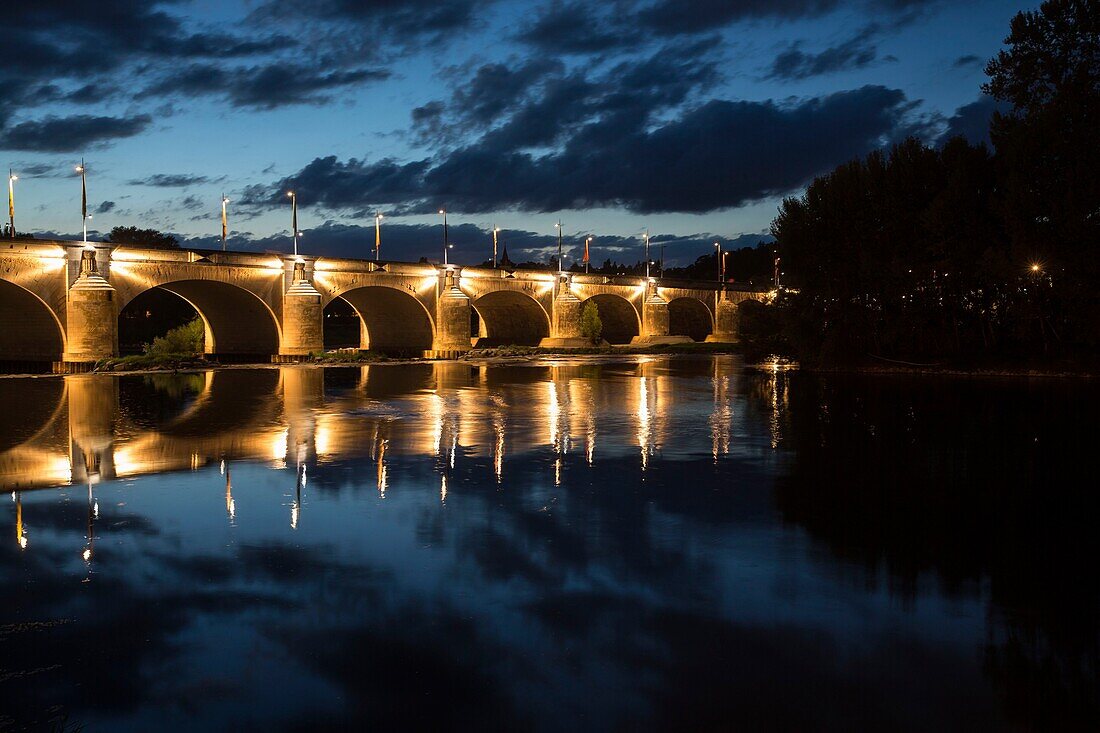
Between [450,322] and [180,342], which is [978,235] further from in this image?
[180,342]

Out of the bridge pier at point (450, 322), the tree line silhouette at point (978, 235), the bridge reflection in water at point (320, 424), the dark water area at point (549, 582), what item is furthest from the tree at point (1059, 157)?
the bridge pier at point (450, 322)

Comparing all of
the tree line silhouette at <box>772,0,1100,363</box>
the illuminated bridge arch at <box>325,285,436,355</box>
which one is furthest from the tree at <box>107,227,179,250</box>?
the tree line silhouette at <box>772,0,1100,363</box>

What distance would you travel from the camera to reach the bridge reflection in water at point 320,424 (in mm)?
15688

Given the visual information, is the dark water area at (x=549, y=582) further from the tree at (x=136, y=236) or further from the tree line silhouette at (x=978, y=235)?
the tree at (x=136, y=236)

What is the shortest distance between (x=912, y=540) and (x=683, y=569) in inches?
117

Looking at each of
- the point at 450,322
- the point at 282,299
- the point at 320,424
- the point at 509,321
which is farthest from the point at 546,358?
the point at 320,424

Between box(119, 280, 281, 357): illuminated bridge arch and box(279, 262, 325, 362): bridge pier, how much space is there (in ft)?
4.67

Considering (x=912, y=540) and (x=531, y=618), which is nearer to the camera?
(x=531, y=618)

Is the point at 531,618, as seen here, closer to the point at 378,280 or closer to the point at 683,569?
the point at 683,569

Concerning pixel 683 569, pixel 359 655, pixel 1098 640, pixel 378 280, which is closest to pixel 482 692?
pixel 359 655

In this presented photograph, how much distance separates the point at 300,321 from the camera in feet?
186

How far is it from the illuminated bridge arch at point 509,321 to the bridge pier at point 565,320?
3.10 metres

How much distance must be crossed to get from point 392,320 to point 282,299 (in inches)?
719

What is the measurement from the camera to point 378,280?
64812 millimetres
